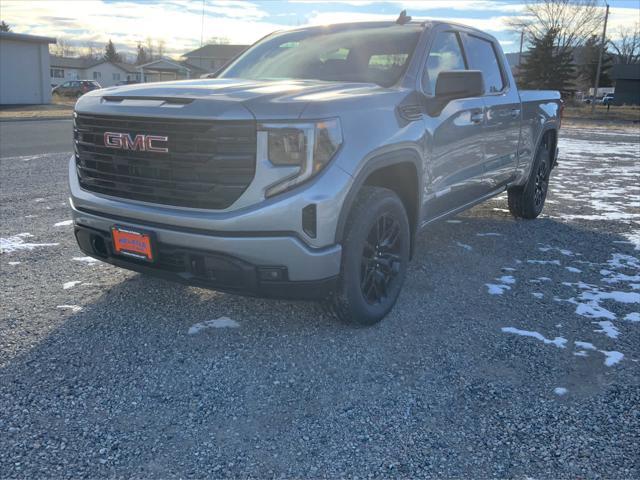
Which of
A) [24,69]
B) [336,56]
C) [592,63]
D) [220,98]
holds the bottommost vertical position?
[220,98]

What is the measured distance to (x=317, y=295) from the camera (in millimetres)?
3318

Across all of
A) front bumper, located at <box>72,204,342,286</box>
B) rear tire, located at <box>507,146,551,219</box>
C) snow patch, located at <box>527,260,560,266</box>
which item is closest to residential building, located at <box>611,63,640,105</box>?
rear tire, located at <box>507,146,551,219</box>

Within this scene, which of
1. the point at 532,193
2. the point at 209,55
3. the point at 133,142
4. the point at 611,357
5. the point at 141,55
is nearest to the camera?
the point at 133,142

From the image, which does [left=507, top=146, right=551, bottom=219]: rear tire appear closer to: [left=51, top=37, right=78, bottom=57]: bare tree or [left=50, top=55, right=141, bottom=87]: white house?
[left=50, top=55, right=141, bottom=87]: white house

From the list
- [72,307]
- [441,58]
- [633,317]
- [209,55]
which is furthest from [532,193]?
[209,55]

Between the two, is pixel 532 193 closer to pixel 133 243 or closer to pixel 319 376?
pixel 319 376

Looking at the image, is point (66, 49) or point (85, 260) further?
point (66, 49)

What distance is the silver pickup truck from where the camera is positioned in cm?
312

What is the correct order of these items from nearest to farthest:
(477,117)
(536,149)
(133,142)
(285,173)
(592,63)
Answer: (285,173) → (133,142) → (477,117) → (536,149) → (592,63)

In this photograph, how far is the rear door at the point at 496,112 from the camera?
5.19 m

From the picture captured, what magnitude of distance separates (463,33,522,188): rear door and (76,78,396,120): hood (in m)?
1.72

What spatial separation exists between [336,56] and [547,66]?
53.8 m

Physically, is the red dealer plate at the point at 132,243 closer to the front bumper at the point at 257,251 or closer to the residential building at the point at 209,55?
the front bumper at the point at 257,251

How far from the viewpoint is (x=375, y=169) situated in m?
3.52
